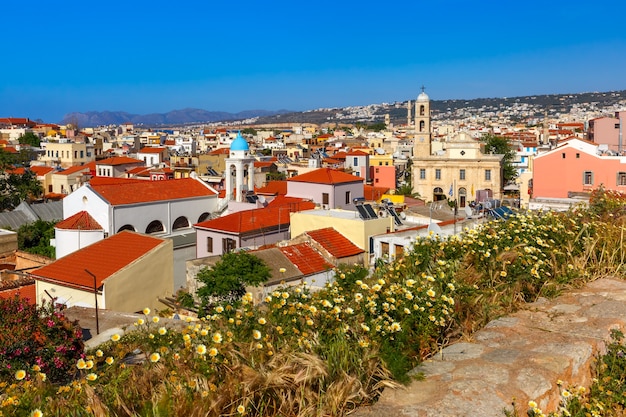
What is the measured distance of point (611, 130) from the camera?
31.2 metres

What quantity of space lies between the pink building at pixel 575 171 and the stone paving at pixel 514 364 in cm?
1884

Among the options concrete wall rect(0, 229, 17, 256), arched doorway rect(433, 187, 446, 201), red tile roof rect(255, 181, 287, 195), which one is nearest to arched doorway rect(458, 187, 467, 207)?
arched doorway rect(433, 187, 446, 201)

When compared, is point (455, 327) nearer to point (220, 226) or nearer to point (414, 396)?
point (414, 396)

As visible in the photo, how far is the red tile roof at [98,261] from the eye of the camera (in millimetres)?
15359

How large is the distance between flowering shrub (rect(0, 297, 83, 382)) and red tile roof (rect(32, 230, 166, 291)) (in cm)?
821

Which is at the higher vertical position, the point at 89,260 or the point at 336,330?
the point at 336,330

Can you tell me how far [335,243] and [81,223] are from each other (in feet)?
40.5

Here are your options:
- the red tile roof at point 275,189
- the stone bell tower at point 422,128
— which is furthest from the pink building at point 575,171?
the stone bell tower at point 422,128

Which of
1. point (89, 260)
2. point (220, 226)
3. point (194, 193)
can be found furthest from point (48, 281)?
point (194, 193)

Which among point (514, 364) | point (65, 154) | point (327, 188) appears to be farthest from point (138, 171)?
point (514, 364)

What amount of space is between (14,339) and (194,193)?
22026mm

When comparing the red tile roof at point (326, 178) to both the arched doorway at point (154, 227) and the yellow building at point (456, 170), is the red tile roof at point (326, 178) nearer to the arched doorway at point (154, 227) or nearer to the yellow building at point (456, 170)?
the arched doorway at point (154, 227)

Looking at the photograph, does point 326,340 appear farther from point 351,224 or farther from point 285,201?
point 285,201

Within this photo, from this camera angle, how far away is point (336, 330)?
3.50 metres
